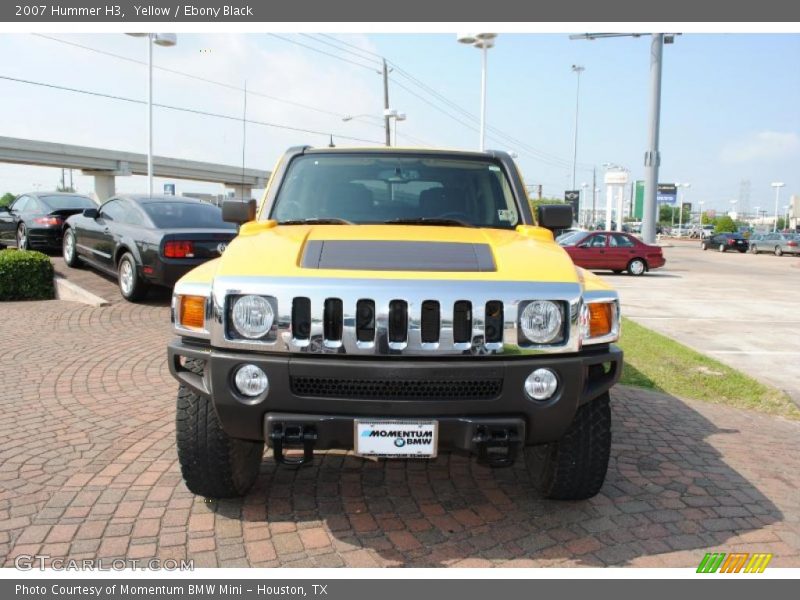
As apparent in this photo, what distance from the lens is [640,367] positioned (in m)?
7.11

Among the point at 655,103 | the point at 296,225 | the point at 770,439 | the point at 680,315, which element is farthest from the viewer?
the point at 655,103

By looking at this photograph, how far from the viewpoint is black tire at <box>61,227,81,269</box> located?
11.9m

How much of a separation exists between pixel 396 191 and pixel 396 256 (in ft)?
3.78

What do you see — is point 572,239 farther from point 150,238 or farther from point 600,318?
point 600,318

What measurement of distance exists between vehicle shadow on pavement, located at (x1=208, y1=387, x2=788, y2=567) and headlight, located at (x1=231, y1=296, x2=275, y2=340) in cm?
108

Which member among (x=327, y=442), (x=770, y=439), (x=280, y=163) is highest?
(x=280, y=163)

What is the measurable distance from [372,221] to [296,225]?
47 cm

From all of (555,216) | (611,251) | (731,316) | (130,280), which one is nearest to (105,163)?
(611,251)

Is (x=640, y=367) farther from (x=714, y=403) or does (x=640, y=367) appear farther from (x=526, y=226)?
(x=526, y=226)

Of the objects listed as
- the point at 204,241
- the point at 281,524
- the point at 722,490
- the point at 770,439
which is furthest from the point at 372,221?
the point at 204,241

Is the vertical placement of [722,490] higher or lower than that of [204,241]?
lower

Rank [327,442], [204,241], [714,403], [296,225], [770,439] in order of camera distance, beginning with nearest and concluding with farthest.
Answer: [327,442] → [296,225] → [770,439] → [714,403] → [204,241]

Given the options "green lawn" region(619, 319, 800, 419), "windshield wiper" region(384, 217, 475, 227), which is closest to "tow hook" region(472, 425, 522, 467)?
"windshield wiper" region(384, 217, 475, 227)

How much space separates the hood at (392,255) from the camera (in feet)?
9.28
